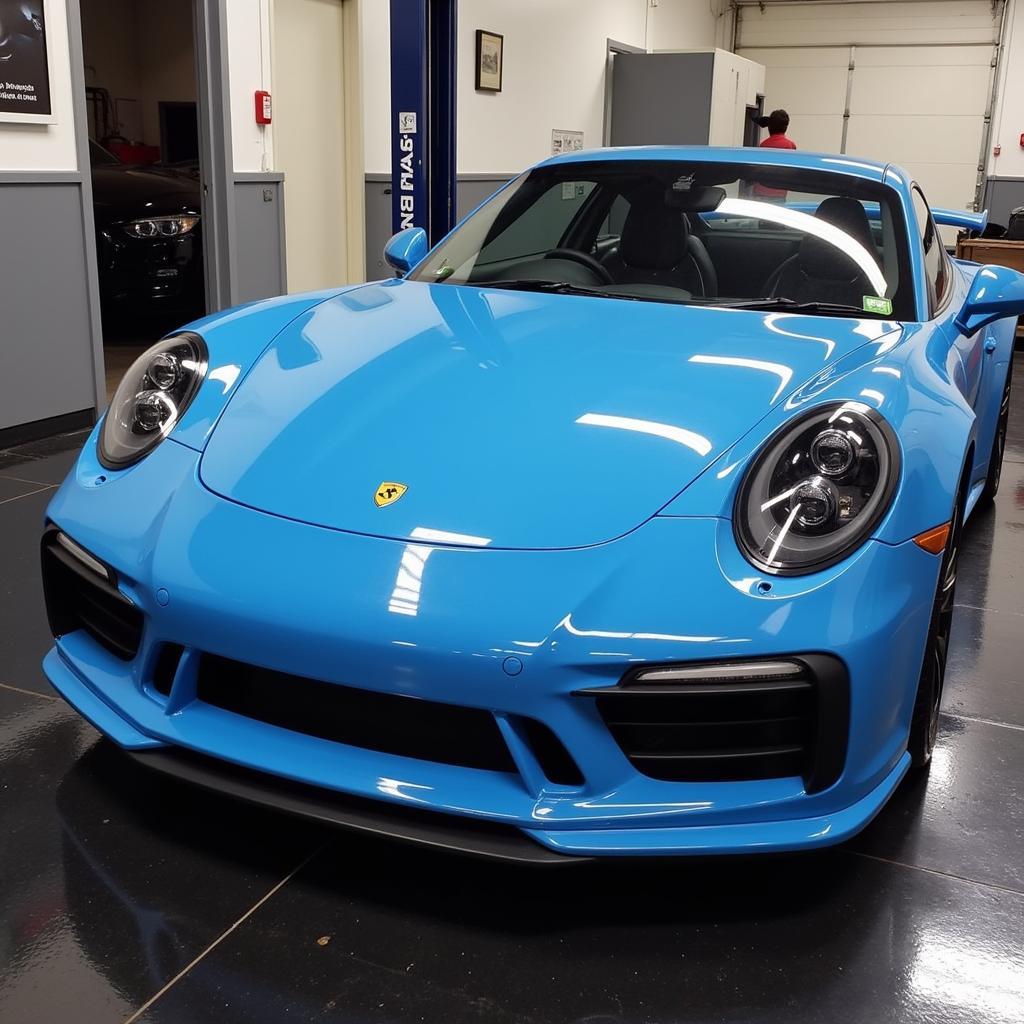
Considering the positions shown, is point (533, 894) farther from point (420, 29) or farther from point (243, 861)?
point (420, 29)

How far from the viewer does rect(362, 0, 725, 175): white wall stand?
268 inches

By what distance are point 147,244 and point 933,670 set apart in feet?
17.7

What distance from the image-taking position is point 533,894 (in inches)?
64.1

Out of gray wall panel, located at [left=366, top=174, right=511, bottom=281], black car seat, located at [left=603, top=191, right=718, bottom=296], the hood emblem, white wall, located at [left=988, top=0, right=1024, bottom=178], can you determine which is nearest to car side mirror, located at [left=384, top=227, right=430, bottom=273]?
black car seat, located at [left=603, top=191, right=718, bottom=296]

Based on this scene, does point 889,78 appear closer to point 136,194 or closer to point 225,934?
point 136,194

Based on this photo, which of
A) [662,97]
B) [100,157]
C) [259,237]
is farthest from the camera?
[662,97]

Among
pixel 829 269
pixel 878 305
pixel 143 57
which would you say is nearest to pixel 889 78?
pixel 143 57

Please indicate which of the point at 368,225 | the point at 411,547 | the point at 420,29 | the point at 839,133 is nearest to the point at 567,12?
the point at 368,225

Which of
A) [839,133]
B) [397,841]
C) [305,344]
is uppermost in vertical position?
[839,133]

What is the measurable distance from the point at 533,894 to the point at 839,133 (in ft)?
44.3

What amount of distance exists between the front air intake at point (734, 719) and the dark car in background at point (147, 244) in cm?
536

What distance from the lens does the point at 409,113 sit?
5.46 m

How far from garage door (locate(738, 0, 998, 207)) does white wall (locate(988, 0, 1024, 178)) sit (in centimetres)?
22

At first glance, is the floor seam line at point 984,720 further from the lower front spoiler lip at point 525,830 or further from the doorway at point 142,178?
the doorway at point 142,178
